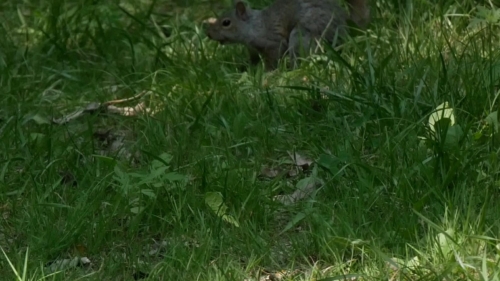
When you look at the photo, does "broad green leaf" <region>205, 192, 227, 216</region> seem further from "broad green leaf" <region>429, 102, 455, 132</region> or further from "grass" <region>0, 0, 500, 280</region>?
"broad green leaf" <region>429, 102, 455, 132</region>

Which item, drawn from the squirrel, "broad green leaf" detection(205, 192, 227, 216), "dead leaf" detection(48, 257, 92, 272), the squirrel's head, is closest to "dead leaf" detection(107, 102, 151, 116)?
the squirrel

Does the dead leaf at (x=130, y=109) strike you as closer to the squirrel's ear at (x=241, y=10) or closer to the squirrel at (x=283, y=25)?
the squirrel at (x=283, y=25)

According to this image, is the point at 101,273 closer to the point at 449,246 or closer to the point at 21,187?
the point at 21,187

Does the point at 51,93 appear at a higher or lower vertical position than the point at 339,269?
lower

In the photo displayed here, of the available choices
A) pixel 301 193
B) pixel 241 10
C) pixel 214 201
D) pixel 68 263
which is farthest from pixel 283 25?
pixel 68 263

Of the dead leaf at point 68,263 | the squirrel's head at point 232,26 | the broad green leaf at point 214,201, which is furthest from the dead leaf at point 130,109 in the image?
the dead leaf at point 68,263

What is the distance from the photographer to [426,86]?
5.16 m

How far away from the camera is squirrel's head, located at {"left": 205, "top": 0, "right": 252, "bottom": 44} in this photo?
6.90m

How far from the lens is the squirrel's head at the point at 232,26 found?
6.90 metres

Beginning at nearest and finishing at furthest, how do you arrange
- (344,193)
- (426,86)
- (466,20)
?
(344,193)
(426,86)
(466,20)

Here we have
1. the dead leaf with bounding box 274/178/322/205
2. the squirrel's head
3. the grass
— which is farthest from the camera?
the squirrel's head

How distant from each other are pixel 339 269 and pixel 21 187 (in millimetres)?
1705

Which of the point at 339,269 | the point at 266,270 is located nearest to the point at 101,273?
the point at 266,270

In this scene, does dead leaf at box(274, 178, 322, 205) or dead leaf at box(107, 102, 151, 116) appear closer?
dead leaf at box(274, 178, 322, 205)
